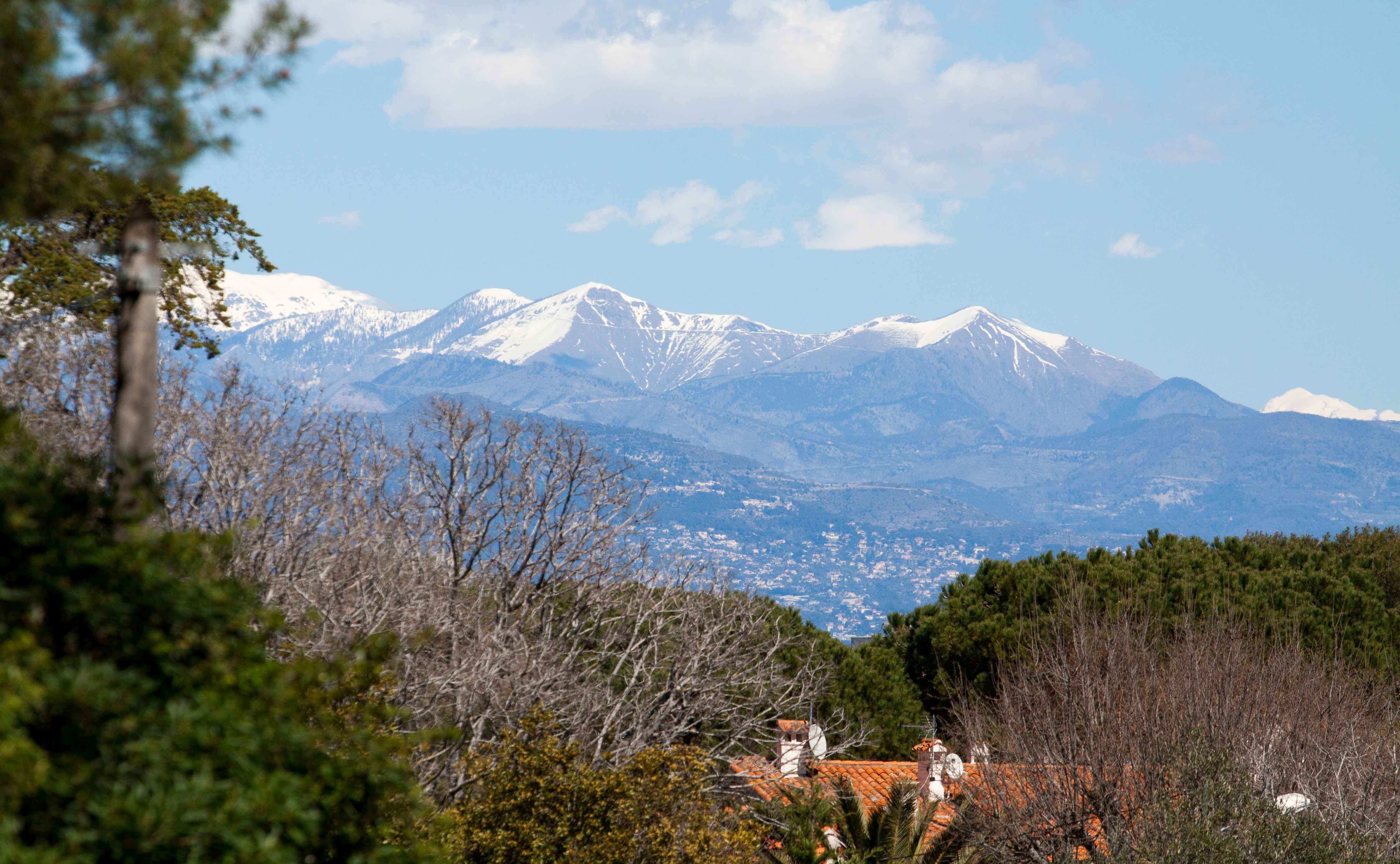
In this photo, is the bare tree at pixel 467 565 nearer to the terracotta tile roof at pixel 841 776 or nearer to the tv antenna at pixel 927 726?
the terracotta tile roof at pixel 841 776

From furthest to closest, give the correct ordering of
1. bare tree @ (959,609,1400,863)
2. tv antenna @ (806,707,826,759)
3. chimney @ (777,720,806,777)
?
tv antenna @ (806,707,826,759), chimney @ (777,720,806,777), bare tree @ (959,609,1400,863)

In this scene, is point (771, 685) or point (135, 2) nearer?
point (135, 2)

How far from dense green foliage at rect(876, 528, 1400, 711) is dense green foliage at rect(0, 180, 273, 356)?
18.2m

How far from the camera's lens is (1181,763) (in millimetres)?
15039

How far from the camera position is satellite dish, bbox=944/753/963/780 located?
21.2 m

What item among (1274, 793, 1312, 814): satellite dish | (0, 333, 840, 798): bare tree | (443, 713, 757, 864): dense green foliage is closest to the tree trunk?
(443, 713, 757, 864): dense green foliage

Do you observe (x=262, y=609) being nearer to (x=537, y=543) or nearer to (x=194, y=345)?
(x=537, y=543)

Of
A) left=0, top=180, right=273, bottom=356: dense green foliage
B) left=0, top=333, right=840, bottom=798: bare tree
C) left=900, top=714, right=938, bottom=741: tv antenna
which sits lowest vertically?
left=900, top=714, right=938, bottom=741: tv antenna

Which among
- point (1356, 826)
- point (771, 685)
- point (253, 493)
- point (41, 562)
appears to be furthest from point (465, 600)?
point (41, 562)

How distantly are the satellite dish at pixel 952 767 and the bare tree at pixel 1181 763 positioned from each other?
799 millimetres

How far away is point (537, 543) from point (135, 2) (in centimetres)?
1796

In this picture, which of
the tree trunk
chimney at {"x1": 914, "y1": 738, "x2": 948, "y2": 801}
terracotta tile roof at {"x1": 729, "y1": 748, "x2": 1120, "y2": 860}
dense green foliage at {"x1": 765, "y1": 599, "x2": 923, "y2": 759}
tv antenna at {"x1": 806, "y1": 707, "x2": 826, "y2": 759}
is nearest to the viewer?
the tree trunk

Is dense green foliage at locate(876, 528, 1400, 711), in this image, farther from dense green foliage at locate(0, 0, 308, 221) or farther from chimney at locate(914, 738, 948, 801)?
dense green foliage at locate(0, 0, 308, 221)

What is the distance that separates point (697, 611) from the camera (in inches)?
885
